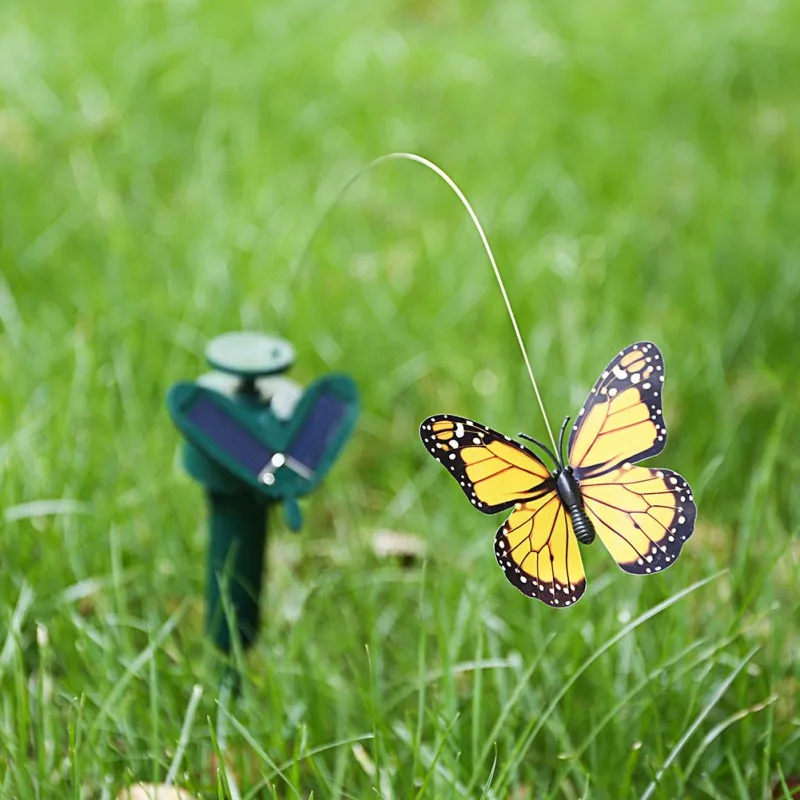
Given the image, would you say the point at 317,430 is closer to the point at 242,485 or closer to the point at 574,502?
the point at 242,485

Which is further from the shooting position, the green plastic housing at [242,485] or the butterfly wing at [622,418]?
the green plastic housing at [242,485]

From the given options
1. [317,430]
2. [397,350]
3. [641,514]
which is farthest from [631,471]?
[397,350]

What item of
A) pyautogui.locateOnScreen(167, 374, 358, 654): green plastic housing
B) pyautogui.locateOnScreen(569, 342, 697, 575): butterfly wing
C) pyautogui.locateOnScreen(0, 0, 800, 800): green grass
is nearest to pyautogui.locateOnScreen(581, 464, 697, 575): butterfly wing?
pyautogui.locateOnScreen(569, 342, 697, 575): butterfly wing

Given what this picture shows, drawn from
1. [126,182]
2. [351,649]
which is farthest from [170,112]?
[351,649]

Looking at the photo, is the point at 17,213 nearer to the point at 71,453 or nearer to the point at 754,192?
the point at 71,453

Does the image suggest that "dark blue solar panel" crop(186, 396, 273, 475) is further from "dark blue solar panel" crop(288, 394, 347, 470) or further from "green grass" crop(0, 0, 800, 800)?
"green grass" crop(0, 0, 800, 800)

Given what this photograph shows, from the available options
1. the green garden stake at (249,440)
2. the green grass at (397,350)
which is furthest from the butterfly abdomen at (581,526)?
the green garden stake at (249,440)

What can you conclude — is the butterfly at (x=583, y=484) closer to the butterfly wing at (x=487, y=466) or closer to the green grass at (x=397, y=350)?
the butterfly wing at (x=487, y=466)
